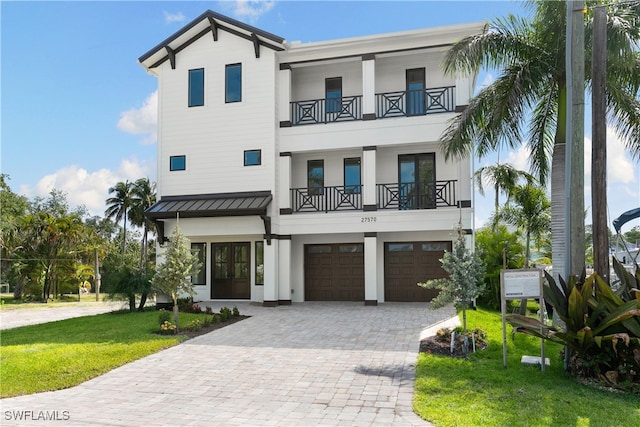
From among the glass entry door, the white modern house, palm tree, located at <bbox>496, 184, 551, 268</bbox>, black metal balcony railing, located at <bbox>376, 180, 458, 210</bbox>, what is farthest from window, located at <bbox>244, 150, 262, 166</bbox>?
palm tree, located at <bbox>496, 184, 551, 268</bbox>

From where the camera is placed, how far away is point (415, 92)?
17922 mm

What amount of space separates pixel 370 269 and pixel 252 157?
5943 mm

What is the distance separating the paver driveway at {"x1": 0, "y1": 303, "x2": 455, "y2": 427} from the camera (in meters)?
6.35

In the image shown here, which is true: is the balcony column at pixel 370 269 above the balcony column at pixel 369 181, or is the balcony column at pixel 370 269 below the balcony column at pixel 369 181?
below

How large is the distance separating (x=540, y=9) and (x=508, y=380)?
332 inches

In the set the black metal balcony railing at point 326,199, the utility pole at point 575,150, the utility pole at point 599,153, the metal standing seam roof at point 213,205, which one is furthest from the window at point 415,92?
the utility pole at point 599,153

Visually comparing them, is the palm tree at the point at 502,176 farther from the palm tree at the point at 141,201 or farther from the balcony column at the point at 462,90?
the palm tree at the point at 141,201

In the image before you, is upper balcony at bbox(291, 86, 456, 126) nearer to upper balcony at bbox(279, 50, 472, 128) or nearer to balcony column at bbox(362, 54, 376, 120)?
upper balcony at bbox(279, 50, 472, 128)

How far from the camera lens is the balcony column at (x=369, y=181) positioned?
17.1 metres

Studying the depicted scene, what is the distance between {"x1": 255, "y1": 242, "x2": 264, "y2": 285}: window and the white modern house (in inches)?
2.1

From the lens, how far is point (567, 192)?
27.9 feet

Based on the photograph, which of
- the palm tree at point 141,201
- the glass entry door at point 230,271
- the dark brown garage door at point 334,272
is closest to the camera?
the dark brown garage door at point 334,272

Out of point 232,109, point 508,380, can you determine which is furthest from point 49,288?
point 508,380

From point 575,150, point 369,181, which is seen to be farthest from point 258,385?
point 369,181
